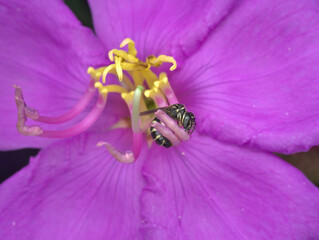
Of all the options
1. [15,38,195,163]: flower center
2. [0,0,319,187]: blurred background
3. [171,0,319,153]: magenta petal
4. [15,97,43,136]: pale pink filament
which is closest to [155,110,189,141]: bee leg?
[15,38,195,163]: flower center

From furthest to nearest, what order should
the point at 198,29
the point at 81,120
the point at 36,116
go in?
1. the point at 81,120
2. the point at 198,29
3. the point at 36,116

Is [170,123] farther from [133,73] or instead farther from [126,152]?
[133,73]

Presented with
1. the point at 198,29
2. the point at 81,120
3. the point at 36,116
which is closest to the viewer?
the point at 36,116

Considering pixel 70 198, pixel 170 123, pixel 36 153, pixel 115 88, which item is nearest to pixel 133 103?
pixel 170 123

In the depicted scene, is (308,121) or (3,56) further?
(3,56)

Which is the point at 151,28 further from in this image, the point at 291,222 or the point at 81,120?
the point at 291,222

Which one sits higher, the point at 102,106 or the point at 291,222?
the point at 102,106

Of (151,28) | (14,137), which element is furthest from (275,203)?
(14,137)

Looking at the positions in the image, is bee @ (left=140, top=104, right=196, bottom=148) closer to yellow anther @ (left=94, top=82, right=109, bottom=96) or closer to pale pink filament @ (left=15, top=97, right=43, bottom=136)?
yellow anther @ (left=94, top=82, right=109, bottom=96)
